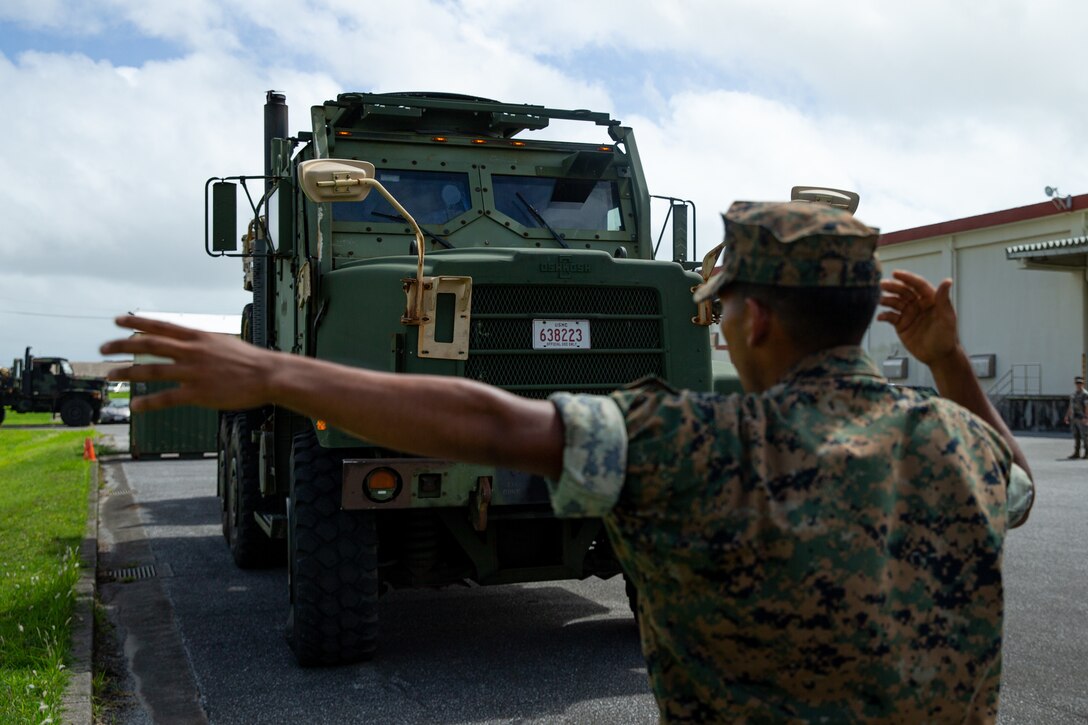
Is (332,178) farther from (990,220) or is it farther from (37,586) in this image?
(990,220)

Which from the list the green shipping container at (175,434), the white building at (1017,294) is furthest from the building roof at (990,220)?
the green shipping container at (175,434)

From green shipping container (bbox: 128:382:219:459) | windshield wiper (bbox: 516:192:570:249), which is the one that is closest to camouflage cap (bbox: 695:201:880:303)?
windshield wiper (bbox: 516:192:570:249)

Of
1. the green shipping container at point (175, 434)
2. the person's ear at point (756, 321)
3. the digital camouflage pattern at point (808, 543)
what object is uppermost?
the person's ear at point (756, 321)

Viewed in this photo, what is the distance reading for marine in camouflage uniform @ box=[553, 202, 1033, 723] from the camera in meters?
1.70

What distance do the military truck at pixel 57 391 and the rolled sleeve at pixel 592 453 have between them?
4614cm

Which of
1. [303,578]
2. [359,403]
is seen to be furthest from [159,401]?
[303,578]

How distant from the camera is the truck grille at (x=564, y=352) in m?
6.07

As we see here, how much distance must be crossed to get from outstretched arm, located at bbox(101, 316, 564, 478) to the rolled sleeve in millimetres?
25

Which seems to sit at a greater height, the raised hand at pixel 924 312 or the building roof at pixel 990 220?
the building roof at pixel 990 220

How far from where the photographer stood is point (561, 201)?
7668 millimetres

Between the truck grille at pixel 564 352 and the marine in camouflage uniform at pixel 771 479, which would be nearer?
the marine in camouflage uniform at pixel 771 479

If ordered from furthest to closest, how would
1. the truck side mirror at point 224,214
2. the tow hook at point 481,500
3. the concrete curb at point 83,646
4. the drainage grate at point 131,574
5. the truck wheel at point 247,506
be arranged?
the truck wheel at point 247,506
the drainage grate at point 131,574
the truck side mirror at point 224,214
the tow hook at point 481,500
the concrete curb at point 83,646

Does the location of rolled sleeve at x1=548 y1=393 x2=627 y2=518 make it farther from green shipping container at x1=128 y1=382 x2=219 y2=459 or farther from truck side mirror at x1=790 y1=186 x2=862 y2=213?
A: green shipping container at x1=128 y1=382 x2=219 y2=459

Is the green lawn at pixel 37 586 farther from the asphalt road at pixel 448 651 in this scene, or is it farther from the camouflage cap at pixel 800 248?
the camouflage cap at pixel 800 248
